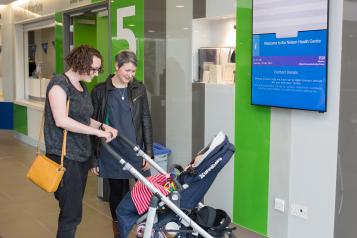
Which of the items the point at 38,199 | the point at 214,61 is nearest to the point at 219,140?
the point at 214,61

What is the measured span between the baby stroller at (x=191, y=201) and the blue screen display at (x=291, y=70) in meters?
0.88

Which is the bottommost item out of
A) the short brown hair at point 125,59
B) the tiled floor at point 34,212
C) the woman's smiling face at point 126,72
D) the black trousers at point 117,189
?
the tiled floor at point 34,212

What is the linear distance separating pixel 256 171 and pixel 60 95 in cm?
182

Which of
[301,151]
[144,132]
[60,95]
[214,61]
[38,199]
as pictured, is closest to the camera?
[60,95]

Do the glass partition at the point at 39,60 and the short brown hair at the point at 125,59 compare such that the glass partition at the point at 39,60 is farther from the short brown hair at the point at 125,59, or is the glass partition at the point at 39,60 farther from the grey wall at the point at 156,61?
the short brown hair at the point at 125,59

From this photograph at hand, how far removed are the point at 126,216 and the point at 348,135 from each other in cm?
160

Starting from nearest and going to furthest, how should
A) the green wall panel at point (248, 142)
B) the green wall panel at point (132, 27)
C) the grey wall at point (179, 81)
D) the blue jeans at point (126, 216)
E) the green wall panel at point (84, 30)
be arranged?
the blue jeans at point (126, 216) < the green wall panel at point (248, 142) < the grey wall at point (179, 81) < the green wall panel at point (132, 27) < the green wall panel at point (84, 30)

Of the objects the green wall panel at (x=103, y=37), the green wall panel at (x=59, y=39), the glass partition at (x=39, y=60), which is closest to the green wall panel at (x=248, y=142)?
the green wall panel at (x=103, y=37)

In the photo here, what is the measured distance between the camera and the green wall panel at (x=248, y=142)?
387 centimetres

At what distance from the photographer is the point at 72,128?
300 centimetres

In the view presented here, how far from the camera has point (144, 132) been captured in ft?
12.5

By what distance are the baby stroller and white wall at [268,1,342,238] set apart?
894 millimetres

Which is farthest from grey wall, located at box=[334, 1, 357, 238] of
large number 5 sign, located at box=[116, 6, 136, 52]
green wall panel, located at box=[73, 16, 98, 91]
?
green wall panel, located at box=[73, 16, 98, 91]

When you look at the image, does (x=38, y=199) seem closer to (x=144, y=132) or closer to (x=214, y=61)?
(x=144, y=132)
